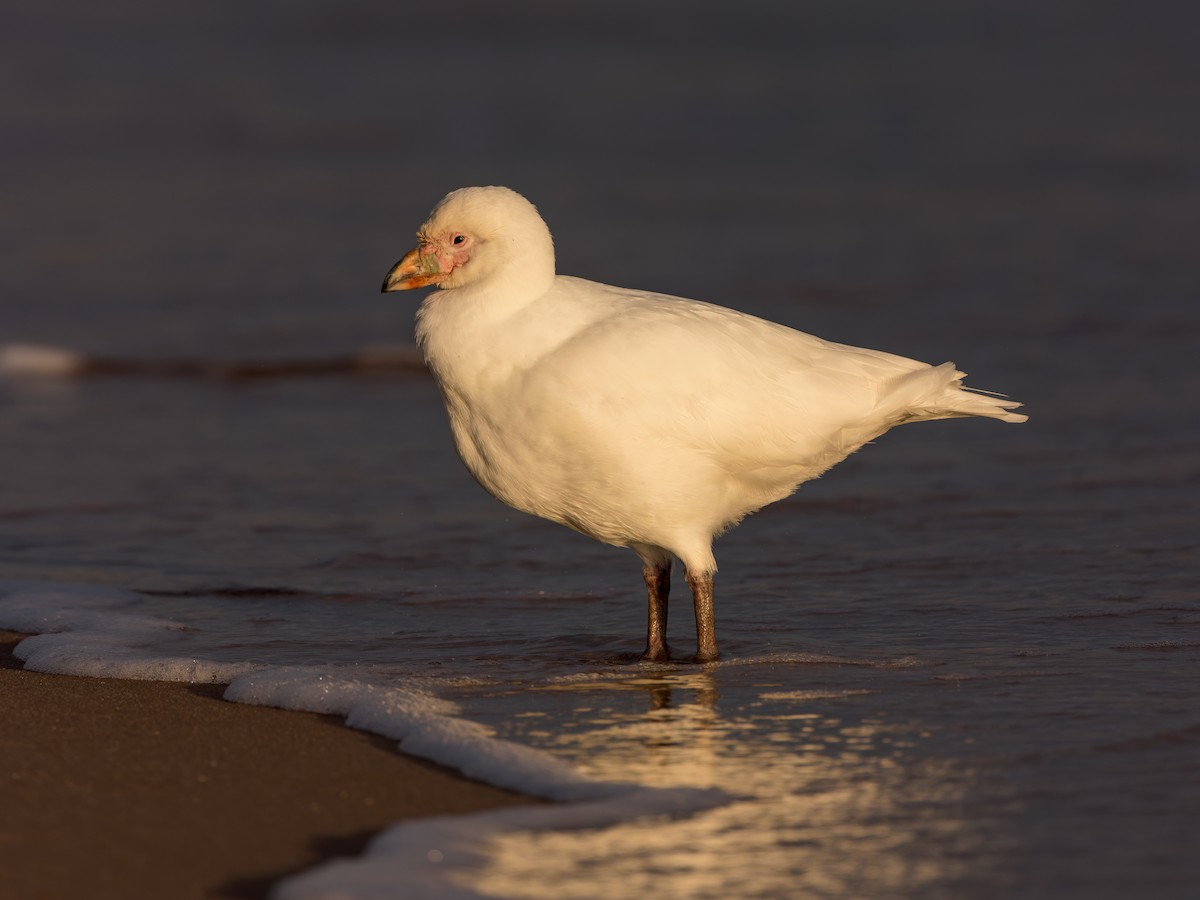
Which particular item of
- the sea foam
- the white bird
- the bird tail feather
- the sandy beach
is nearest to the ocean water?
the sea foam

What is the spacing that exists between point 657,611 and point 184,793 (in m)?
2.42

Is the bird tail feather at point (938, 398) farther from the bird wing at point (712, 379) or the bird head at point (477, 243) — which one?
the bird head at point (477, 243)

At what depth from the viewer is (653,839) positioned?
4.68 meters

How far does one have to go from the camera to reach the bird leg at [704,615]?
680 centimetres

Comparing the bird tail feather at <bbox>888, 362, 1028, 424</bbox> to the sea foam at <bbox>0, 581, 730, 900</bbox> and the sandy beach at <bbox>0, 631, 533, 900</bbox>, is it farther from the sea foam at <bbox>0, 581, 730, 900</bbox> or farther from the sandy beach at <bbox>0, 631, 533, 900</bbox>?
the sandy beach at <bbox>0, 631, 533, 900</bbox>

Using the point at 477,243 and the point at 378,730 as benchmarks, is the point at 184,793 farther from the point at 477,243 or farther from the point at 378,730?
the point at 477,243

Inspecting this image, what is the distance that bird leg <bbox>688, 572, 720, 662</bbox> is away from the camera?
6.80m

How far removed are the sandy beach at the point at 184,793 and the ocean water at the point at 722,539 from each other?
170 mm

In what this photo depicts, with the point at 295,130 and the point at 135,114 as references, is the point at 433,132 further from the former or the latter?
the point at 135,114

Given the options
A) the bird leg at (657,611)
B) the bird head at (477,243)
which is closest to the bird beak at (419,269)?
the bird head at (477,243)

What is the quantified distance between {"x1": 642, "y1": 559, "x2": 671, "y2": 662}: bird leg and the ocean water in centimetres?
26

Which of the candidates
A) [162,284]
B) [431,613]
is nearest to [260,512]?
[431,613]

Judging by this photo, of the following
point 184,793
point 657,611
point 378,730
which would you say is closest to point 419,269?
point 657,611

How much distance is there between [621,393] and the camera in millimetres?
6473
